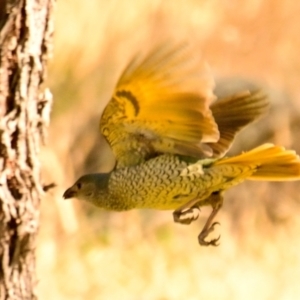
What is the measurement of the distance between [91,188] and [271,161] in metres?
0.53

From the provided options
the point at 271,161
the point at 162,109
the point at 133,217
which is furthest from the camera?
the point at 133,217

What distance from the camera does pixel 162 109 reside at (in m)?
2.11

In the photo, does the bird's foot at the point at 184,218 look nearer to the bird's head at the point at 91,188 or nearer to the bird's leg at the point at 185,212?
the bird's leg at the point at 185,212

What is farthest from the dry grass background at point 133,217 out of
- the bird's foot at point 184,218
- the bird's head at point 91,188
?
the bird's foot at point 184,218

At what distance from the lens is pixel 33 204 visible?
7.16 feet

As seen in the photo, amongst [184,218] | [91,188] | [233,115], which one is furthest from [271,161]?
[91,188]

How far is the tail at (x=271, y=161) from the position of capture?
84.0 inches

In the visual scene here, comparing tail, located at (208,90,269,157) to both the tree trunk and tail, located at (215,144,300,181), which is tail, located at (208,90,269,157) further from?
the tree trunk

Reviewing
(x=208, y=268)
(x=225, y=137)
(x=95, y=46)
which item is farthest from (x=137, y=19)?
(x=225, y=137)

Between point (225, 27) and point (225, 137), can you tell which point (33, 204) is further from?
point (225, 27)

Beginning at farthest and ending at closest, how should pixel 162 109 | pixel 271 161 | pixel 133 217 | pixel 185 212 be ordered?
1. pixel 133 217
2. pixel 185 212
3. pixel 271 161
4. pixel 162 109

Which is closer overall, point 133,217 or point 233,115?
point 233,115

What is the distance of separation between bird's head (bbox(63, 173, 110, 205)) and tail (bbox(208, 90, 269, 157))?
327 millimetres

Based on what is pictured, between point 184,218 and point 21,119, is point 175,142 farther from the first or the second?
point 21,119
